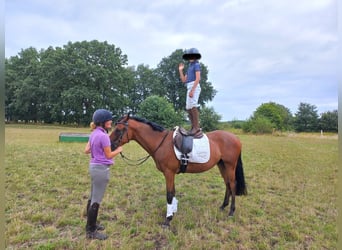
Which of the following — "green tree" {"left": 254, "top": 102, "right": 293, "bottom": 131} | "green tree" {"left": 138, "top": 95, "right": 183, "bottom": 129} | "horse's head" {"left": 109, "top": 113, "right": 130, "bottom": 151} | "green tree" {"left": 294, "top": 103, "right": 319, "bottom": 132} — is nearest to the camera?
"horse's head" {"left": 109, "top": 113, "right": 130, "bottom": 151}

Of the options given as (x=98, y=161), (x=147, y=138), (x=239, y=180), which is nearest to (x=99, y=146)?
(x=98, y=161)

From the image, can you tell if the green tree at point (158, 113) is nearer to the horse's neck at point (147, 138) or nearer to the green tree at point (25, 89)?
the green tree at point (25, 89)

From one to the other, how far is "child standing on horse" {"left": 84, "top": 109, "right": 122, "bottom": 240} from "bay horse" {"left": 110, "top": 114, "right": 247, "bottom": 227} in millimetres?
407

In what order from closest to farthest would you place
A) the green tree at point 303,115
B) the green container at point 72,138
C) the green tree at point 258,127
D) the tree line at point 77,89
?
the green container at point 72,138, the tree line at point 77,89, the green tree at point 258,127, the green tree at point 303,115

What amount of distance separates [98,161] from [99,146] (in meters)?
0.20

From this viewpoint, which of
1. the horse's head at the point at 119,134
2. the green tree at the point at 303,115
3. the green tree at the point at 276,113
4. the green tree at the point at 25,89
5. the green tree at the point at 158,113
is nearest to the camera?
the horse's head at the point at 119,134

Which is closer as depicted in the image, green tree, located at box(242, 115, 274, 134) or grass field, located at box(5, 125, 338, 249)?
grass field, located at box(5, 125, 338, 249)

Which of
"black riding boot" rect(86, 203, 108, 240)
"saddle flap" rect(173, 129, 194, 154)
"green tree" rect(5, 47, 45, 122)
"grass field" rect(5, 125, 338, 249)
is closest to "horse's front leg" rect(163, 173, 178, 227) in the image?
"grass field" rect(5, 125, 338, 249)

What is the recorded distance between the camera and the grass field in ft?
9.70

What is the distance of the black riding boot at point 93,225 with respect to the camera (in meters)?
2.98

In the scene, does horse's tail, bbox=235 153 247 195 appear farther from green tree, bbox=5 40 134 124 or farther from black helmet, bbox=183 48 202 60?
green tree, bbox=5 40 134 124

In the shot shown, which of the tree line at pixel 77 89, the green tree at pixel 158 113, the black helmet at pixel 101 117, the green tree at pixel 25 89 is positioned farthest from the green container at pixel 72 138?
the green tree at pixel 25 89

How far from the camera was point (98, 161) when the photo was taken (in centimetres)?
289

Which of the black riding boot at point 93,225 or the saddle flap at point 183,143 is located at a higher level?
the saddle flap at point 183,143
